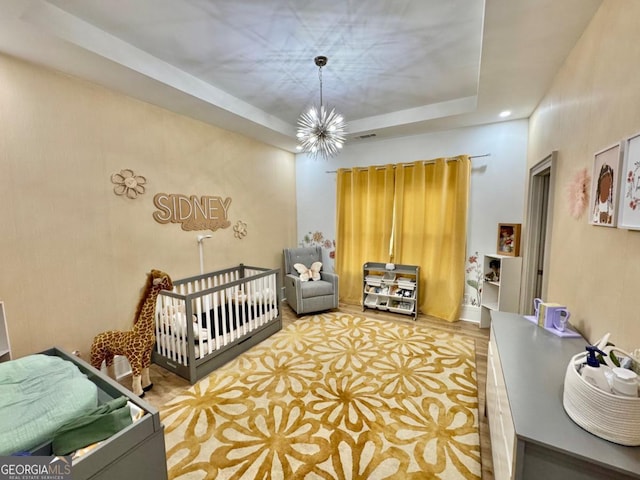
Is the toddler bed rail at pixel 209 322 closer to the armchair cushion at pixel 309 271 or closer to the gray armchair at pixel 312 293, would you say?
the gray armchair at pixel 312 293

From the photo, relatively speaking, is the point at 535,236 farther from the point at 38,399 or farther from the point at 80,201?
the point at 80,201

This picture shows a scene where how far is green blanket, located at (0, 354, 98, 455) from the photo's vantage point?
3.57 ft

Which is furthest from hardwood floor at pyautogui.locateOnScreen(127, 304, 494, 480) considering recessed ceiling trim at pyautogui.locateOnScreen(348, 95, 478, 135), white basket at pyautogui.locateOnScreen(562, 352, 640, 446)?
recessed ceiling trim at pyautogui.locateOnScreen(348, 95, 478, 135)

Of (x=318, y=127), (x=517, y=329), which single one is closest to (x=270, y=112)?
(x=318, y=127)

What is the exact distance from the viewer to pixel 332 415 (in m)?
1.92

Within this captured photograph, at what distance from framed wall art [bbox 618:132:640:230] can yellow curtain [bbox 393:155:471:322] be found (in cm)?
239

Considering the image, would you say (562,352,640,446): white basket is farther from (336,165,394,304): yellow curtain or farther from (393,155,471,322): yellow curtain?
(336,165,394,304): yellow curtain

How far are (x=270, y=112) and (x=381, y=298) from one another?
2.98 m

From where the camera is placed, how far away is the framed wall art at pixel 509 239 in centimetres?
305

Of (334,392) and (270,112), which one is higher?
(270,112)

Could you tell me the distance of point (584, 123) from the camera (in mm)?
1525

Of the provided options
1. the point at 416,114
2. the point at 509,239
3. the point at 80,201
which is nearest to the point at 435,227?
the point at 509,239

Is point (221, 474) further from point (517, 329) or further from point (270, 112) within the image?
point (270, 112)

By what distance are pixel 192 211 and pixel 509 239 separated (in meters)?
3.67
